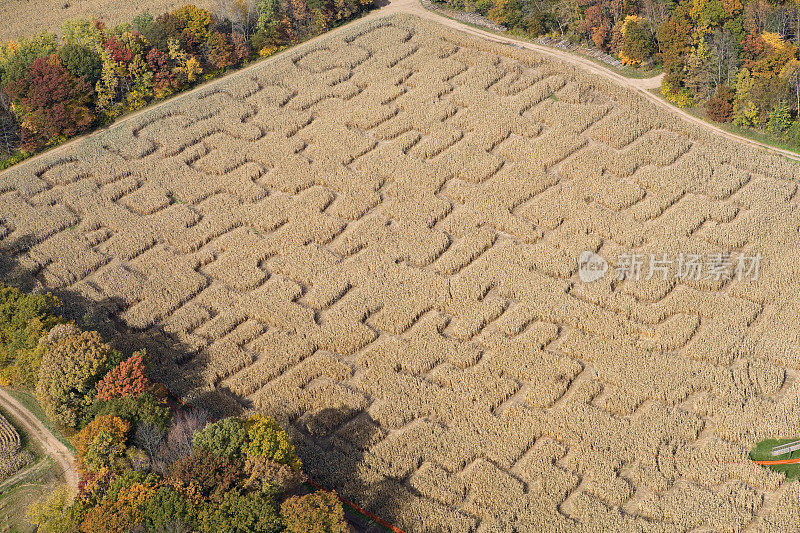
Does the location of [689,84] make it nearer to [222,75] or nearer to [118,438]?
[222,75]

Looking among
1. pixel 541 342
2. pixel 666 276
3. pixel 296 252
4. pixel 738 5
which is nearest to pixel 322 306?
pixel 296 252

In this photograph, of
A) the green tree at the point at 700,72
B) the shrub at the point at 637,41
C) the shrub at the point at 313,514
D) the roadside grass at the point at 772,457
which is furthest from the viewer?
the shrub at the point at 637,41

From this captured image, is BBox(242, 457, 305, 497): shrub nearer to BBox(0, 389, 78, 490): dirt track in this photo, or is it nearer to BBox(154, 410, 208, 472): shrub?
BBox(154, 410, 208, 472): shrub

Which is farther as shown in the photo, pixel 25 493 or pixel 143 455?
pixel 25 493

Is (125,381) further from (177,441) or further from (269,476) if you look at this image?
(269,476)

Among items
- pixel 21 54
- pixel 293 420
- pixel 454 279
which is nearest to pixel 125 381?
pixel 293 420

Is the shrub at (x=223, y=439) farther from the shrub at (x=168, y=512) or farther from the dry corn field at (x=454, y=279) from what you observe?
the dry corn field at (x=454, y=279)

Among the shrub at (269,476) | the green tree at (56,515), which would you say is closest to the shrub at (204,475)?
the shrub at (269,476)
